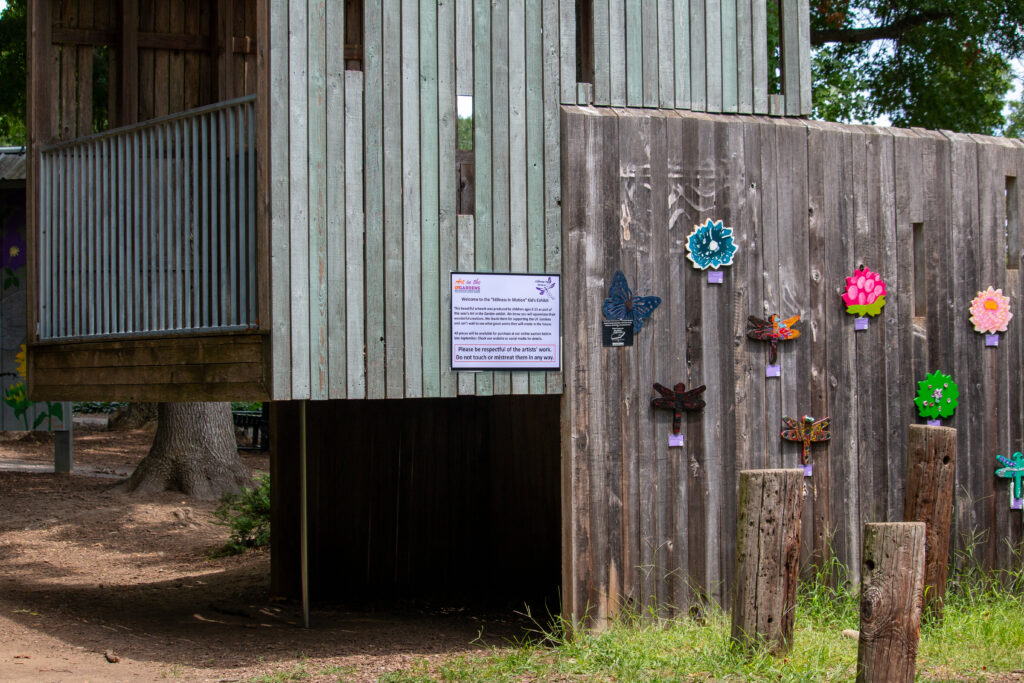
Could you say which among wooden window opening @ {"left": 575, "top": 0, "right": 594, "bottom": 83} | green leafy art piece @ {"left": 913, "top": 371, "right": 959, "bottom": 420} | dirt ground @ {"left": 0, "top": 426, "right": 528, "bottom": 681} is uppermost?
wooden window opening @ {"left": 575, "top": 0, "right": 594, "bottom": 83}

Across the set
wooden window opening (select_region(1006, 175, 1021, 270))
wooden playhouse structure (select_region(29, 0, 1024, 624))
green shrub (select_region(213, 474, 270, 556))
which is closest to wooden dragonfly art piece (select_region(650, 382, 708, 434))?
wooden playhouse structure (select_region(29, 0, 1024, 624))

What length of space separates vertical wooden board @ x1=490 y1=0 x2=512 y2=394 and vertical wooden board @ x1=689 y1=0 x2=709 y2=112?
135cm

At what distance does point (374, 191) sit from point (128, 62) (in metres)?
4.18

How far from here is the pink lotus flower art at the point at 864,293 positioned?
8.07 meters

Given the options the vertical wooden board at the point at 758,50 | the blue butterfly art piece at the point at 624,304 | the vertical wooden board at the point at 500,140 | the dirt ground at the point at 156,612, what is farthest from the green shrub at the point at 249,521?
the vertical wooden board at the point at 758,50

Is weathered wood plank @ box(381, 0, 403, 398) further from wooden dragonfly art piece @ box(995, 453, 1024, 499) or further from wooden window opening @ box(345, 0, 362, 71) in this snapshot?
wooden dragonfly art piece @ box(995, 453, 1024, 499)

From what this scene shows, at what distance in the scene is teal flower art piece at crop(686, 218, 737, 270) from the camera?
7668 mm

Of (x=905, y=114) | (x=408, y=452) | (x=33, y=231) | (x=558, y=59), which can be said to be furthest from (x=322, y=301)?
(x=905, y=114)

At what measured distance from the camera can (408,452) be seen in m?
10.3

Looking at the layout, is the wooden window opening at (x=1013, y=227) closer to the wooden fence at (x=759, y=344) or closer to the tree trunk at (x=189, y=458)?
the wooden fence at (x=759, y=344)

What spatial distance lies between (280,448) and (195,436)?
602 centimetres

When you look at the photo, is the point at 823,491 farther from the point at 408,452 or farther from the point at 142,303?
the point at 142,303

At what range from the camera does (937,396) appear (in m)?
8.38

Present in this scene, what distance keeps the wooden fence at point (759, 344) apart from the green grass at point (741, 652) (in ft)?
0.96
